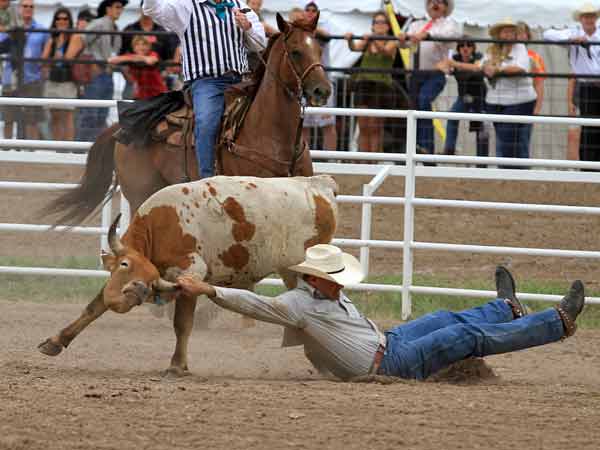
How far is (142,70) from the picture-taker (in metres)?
12.0

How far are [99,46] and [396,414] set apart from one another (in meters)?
8.43

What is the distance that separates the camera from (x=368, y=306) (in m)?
9.42

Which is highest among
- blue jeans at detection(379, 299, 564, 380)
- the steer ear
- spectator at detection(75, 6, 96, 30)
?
spectator at detection(75, 6, 96, 30)

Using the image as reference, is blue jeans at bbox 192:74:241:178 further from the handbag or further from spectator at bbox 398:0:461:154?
the handbag

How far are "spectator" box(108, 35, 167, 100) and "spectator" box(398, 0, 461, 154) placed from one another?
7.60 ft

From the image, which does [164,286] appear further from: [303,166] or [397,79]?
[397,79]

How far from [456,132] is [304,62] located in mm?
4130

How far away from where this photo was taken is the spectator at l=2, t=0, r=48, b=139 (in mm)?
12250

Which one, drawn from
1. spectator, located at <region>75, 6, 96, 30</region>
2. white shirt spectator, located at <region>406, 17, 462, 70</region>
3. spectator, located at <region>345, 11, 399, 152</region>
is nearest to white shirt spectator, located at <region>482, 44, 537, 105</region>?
white shirt spectator, located at <region>406, 17, 462, 70</region>

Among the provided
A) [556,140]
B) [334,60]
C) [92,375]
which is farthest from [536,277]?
[92,375]

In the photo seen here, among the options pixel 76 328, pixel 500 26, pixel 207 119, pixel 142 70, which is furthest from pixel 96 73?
pixel 76 328

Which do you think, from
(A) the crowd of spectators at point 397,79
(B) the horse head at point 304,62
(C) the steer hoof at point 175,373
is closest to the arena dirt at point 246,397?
(C) the steer hoof at point 175,373

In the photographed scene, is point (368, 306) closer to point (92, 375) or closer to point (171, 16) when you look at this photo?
point (171, 16)

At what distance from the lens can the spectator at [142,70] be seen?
11.9 metres
